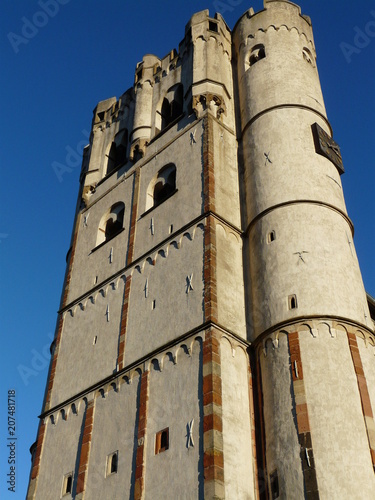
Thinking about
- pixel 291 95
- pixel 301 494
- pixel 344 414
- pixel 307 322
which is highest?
pixel 291 95

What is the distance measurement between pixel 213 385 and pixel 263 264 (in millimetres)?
4685

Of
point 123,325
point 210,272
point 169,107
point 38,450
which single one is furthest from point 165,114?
point 38,450

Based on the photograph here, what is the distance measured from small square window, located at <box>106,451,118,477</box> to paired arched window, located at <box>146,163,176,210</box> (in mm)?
9403

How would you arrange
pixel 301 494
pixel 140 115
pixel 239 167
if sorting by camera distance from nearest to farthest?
pixel 301 494 < pixel 239 167 < pixel 140 115

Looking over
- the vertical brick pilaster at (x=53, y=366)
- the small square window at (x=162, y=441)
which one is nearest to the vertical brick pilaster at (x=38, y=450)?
the vertical brick pilaster at (x=53, y=366)

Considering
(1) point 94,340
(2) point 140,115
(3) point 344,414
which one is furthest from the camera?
(2) point 140,115

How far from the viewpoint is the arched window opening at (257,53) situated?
27.1 m

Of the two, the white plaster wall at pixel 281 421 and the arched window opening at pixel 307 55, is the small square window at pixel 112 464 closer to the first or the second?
the white plaster wall at pixel 281 421

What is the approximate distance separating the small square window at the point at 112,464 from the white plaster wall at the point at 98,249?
23.5 ft

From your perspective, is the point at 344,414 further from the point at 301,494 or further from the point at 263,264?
the point at 263,264

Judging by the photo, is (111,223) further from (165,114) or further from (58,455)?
(58,455)

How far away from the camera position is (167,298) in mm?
20062

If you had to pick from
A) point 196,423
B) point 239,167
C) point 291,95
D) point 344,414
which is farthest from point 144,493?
point 291,95

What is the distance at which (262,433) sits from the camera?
54.6 ft
